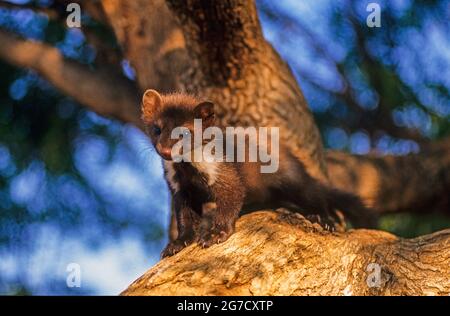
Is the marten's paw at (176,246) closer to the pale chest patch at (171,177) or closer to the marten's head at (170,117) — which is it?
the pale chest patch at (171,177)

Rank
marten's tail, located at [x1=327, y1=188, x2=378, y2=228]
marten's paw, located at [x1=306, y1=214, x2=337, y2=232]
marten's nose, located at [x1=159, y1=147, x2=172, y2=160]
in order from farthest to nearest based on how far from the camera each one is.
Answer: marten's tail, located at [x1=327, y1=188, x2=378, y2=228]
marten's paw, located at [x1=306, y1=214, x2=337, y2=232]
marten's nose, located at [x1=159, y1=147, x2=172, y2=160]

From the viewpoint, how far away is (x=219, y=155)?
5.07m

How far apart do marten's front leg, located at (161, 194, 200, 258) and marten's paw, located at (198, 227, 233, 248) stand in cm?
25

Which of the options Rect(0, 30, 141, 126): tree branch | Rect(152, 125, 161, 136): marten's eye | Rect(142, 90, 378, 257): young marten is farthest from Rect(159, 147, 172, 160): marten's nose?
Rect(0, 30, 141, 126): tree branch

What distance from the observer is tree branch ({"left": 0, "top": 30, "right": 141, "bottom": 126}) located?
732cm

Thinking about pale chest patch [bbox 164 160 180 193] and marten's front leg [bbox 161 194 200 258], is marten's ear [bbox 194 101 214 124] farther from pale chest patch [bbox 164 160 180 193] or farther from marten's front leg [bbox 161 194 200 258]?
marten's front leg [bbox 161 194 200 258]

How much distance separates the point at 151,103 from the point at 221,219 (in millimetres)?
1017

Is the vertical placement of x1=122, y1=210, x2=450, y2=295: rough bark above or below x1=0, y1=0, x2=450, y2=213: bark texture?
below

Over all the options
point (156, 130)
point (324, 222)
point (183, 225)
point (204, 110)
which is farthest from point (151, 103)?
point (324, 222)

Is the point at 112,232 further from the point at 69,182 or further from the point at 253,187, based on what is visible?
the point at 253,187

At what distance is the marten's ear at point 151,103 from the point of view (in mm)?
5092

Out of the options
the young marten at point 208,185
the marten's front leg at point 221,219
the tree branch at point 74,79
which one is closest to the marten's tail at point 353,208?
the young marten at point 208,185
